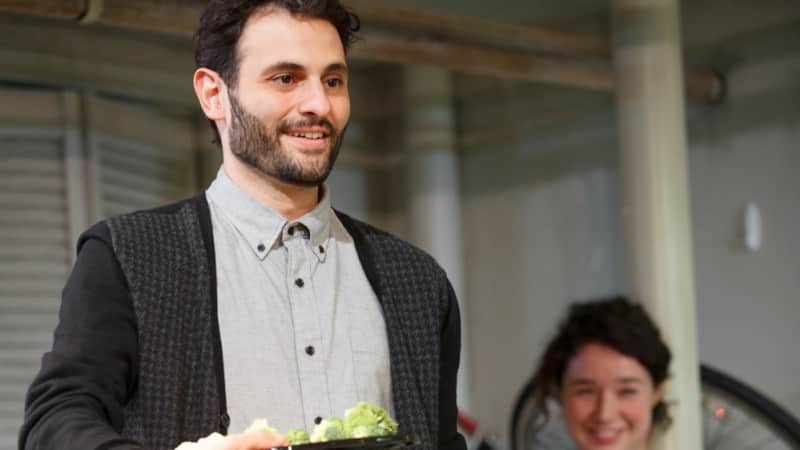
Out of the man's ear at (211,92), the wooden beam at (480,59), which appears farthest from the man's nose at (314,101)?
the wooden beam at (480,59)

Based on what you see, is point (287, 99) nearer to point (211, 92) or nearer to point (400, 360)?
point (211, 92)

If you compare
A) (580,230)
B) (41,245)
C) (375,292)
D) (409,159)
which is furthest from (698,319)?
(375,292)

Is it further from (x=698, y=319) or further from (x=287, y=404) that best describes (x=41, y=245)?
(x=287, y=404)

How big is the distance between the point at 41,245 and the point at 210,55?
242 centimetres

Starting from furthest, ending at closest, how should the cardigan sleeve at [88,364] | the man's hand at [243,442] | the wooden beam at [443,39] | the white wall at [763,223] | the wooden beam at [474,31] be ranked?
the white wall at [763,223]
the wooden beam at [474,31]
the wooden beam at [443,39]
the cardigan sleeve at [88,364]
the man's hand at [243,442]

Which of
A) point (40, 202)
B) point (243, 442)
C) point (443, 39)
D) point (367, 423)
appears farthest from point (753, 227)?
Result: point (243, 442)

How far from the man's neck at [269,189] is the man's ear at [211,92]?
0.06 metres

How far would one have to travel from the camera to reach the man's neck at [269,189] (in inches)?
A: 58.2

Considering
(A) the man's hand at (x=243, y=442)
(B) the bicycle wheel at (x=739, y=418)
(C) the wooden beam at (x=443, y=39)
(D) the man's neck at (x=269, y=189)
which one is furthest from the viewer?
(B) the bicycle wheel at (x=739, y=418)

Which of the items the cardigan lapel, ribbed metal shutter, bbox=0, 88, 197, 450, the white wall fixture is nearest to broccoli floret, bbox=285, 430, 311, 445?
the cardigan lapel

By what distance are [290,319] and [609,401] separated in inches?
81.6

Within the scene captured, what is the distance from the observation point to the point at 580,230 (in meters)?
4.32

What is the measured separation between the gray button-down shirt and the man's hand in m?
0.24

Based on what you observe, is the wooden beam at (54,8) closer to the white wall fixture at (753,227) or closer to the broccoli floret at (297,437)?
the broccoli floret at (297,437)
